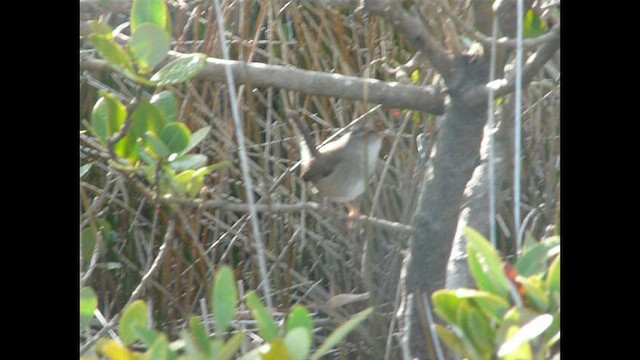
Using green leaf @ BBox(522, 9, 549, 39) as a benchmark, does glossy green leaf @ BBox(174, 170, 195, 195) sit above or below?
below

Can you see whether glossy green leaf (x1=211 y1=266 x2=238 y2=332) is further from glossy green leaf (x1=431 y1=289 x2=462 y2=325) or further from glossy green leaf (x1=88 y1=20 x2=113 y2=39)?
glossy green leaf (x1=88 y1=20 x2=113 y2=39)

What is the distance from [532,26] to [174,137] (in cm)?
62

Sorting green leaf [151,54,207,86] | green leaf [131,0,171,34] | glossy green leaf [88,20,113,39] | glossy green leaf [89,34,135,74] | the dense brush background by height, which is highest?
green leaf [131,0,171,34]

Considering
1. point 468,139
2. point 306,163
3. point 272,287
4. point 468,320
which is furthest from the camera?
point 306,163

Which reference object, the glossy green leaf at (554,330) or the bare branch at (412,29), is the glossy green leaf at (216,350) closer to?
the glossy green leaf at (554,330)

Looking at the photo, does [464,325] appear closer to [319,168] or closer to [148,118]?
[148,118]

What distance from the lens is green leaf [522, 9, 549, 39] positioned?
1.32 metres

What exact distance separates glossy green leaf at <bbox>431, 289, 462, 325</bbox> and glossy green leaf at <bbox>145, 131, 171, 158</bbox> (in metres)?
0.47

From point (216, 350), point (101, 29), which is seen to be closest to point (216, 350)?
point (216, 350)

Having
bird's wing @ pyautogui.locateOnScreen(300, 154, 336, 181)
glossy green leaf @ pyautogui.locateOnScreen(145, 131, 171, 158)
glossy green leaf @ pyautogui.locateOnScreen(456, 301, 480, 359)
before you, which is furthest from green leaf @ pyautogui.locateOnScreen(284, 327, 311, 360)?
bird's wing @ pyautogui.locateOnScreen(300, 154, 336, 181)
